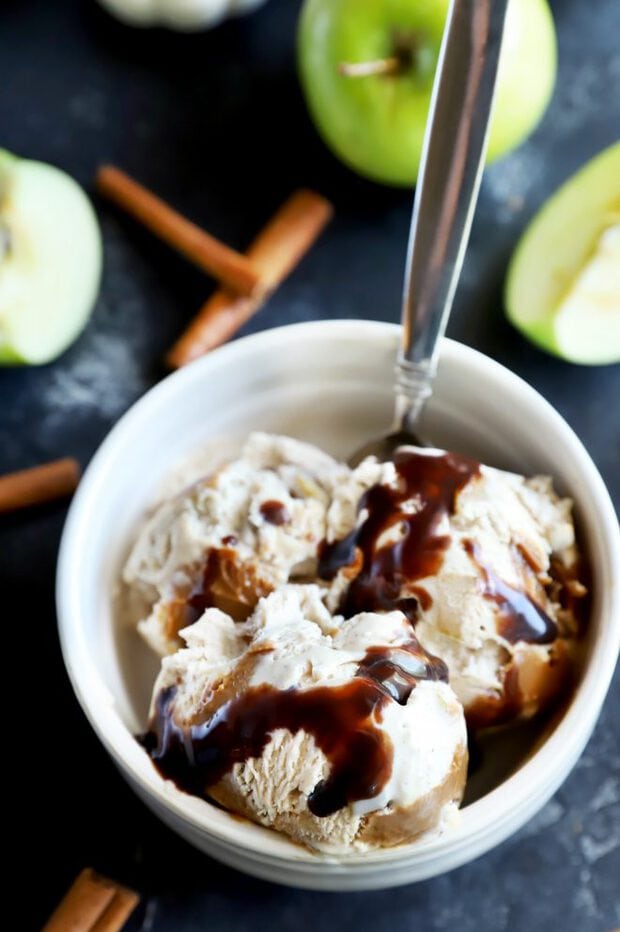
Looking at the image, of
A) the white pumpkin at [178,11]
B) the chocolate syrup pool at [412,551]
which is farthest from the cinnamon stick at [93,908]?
the white pumpkin at [178,11]

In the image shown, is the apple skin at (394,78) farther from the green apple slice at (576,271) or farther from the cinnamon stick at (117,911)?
the cinnamon stick at (117,911)

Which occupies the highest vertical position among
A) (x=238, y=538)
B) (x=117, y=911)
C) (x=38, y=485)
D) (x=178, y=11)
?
(x=178, y=11)

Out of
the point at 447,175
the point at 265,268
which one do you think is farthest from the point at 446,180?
the point at 265,268

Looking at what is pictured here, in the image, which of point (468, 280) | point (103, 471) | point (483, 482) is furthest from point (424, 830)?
point (468, 280)

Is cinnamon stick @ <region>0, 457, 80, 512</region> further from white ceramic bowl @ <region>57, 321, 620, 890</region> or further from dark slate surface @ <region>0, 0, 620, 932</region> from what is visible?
white ceramic bowl @ <region>57, 321, 620, 890</region>

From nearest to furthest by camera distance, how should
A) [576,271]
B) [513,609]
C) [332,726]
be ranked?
1. [332,726]
2. [513,609]
3. [576,271]

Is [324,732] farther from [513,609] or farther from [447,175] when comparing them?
[447,175]
